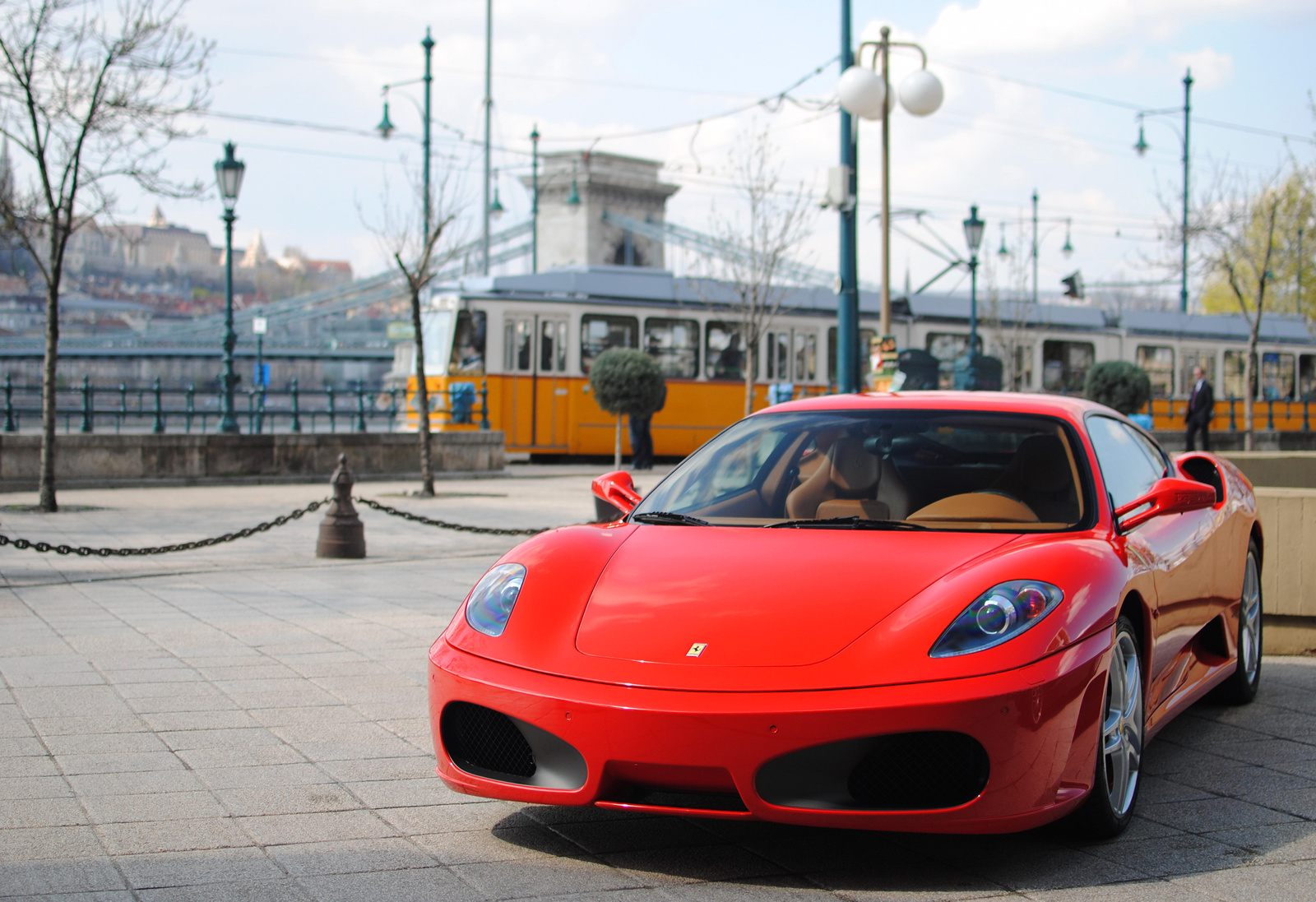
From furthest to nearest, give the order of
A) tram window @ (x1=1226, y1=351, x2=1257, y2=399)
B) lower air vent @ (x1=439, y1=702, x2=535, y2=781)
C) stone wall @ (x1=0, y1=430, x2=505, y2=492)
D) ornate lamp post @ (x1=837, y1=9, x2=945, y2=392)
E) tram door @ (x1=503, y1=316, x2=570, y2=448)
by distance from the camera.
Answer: tram window @ (x1=1226, y1=351, x2=1257, y2=399), tram door @ (x1=503, y1=316, x2=570, y2=448), stone wall @ (x1=0, y1=430, x2=505, y2=492), ornate lamp post @ (x1=837, y1=9, x2=945, y2=392), lower air vent @ (x1=439, y1=702, x2=535, y2=781)

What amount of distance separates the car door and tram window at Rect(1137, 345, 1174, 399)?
2858 centimetres

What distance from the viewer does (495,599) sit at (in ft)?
11.9

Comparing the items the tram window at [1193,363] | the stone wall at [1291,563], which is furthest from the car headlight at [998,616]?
the tram window at [1193,363]

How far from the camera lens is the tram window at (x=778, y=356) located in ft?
86.4

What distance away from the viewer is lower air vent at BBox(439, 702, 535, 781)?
3.32 metres

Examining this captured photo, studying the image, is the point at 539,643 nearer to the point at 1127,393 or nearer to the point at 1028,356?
the point at 1127,393

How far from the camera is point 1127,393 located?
90.4 ft

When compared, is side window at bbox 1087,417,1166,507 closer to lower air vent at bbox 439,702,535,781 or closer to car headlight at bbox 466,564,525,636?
car headlight at bbox 466,564,525,636

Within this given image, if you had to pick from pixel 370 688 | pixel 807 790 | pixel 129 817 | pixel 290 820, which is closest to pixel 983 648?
pixel 807 790

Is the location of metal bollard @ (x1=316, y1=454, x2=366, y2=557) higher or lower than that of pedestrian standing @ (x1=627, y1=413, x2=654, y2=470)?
lower

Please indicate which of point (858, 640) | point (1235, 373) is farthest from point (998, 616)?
point (1235, 373)

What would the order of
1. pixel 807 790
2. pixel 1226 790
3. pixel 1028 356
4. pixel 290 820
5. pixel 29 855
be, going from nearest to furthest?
pixel 807 790 → pixel 29 855 → pixel 290 820 → pixel 1226 790 → pixel 1028 356

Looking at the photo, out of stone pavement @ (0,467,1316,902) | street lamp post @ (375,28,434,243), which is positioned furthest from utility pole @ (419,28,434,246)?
stone pavement @ (0,467,1316,902)

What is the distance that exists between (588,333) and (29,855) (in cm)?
2094
